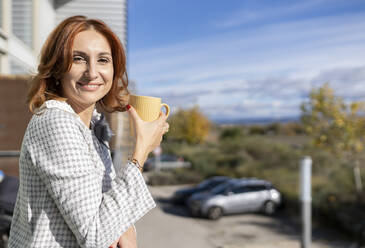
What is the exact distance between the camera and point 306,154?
1598 centimetres

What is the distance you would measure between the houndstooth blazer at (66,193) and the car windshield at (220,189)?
1097 cm

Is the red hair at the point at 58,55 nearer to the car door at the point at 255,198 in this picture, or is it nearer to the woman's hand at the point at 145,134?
the woman's hand at the point at 145,134

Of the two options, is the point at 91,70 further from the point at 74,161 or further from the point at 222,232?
the point at 222,232

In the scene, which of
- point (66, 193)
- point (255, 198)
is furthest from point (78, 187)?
point (255, 198)

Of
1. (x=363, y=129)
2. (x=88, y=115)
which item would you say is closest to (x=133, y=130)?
(x=88, y=115)

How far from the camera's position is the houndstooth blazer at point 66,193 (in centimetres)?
92

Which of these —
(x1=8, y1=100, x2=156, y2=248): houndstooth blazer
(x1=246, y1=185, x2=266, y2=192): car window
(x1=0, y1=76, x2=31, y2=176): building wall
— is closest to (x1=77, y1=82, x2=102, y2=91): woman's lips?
(x1=8, y1=100, x2=156, y2=248): houndstooth blazer

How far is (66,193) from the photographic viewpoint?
91 cm

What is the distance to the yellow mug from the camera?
4.03 ft

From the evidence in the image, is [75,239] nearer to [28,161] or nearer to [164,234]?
[28,161]

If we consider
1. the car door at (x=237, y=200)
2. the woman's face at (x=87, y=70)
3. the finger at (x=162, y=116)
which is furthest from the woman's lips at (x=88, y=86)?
the car door at (x=237, y=200)

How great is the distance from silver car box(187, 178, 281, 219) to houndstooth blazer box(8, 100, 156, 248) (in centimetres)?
1049

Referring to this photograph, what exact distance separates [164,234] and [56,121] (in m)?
8.47

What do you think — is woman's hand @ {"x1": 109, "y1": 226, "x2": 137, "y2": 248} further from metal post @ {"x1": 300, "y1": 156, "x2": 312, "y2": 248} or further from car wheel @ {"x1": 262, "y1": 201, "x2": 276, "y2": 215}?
car wheel @ {"x1": 262, "y1": 201, "x2": 276, "y2": 215}
